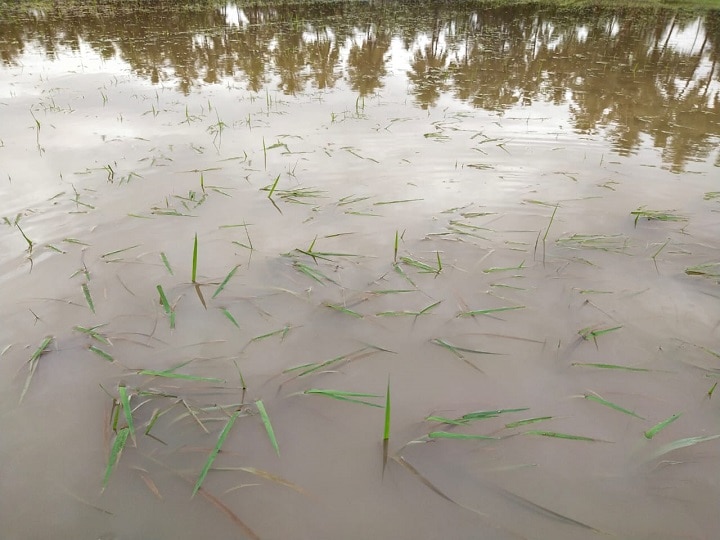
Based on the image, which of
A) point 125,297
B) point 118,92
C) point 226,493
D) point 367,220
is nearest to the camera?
point 226,493

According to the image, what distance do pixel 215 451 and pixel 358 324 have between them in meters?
0.90

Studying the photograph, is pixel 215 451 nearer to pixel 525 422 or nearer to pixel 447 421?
pixel 447 421

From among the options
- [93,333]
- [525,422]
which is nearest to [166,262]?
[93,333]

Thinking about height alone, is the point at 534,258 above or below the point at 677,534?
above

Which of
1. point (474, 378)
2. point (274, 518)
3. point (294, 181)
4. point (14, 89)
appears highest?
point (14, 89)

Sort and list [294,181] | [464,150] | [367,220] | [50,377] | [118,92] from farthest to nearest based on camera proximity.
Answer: [118,92] → [464,150] → [294,181] → [367,220] → [50,377]

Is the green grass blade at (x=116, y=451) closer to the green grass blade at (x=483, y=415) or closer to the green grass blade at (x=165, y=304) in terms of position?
the green grass blade at (x=165, y=304)

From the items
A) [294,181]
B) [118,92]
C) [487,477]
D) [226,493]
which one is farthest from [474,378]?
[118,92]

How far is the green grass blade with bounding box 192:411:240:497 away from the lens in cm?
A: 140

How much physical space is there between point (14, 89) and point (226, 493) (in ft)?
24.9

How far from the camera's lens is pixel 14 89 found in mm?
6109

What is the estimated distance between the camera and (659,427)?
153cm

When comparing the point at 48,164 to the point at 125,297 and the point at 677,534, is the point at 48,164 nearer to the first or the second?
the point at 125,297

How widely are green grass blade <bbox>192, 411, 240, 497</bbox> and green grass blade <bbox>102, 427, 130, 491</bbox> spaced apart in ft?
1.05
